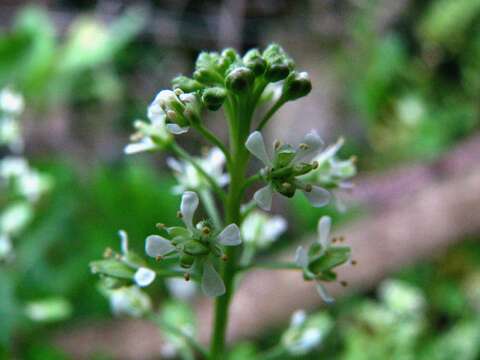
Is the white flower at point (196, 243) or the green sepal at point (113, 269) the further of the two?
the green sepal at point (113, 269)

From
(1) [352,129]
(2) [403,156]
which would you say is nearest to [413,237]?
(2) [403,156]

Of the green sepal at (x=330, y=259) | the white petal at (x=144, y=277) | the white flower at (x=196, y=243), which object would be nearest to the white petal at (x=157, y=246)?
the white flower at (x=196, y=243)

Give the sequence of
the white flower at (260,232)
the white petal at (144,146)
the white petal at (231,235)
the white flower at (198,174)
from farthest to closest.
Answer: the white flower at (260,232)
the white flower at (198,174)
the white petal at (144,146)
the white petal at (231,235)

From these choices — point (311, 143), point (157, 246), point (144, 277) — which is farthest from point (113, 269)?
point (311, 143)

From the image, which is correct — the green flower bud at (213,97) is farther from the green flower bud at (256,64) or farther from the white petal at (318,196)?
the white petal at (318,196)

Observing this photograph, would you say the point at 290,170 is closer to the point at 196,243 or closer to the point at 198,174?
the point at 196,243

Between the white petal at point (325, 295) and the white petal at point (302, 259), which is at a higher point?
the white petal at point (302, 259)

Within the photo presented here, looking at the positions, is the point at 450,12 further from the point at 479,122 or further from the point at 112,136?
the point at 112,136
